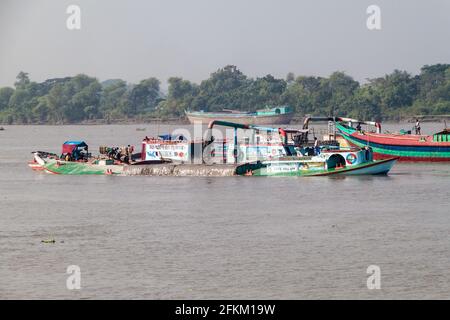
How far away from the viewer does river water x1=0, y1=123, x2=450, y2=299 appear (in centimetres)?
3256

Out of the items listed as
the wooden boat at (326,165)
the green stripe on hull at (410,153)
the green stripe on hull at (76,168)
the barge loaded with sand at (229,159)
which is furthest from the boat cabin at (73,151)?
the green stripe on hull at (410,153)

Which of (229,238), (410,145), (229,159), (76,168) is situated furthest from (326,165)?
(229,238)

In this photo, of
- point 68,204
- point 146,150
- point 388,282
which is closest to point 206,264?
point 388,282

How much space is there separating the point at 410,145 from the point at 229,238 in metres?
44.2

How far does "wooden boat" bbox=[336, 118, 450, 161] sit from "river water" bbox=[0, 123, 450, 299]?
54.4ft

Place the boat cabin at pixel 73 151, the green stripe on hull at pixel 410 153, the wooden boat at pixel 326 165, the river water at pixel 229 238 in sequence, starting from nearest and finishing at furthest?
the river water at pixel 229 238
the wooden boat at pixel 326 165
the boat cabin at pixel 73 151
the green stripe on hull at pixel 410 153

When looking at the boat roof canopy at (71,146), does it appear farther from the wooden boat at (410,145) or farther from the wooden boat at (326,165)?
the wooden boat at (410,145)

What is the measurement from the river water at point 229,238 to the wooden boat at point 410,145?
16.6m

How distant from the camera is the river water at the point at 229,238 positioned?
32562 mm

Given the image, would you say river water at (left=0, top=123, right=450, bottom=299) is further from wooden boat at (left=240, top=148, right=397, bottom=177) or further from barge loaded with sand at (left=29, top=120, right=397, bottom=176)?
barge loaded with sand at (left=29, top=120, right=397, bottom=176)

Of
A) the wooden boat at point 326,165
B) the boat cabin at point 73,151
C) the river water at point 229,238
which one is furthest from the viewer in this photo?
the boat cabin at point 73,151

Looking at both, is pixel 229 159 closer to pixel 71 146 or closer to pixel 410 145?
pixel 71 146

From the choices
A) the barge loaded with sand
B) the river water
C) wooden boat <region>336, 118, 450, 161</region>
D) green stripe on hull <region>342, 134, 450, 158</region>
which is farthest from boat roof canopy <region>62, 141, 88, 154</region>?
green stripe on hull <region>342, 134, 450, 158</region>
